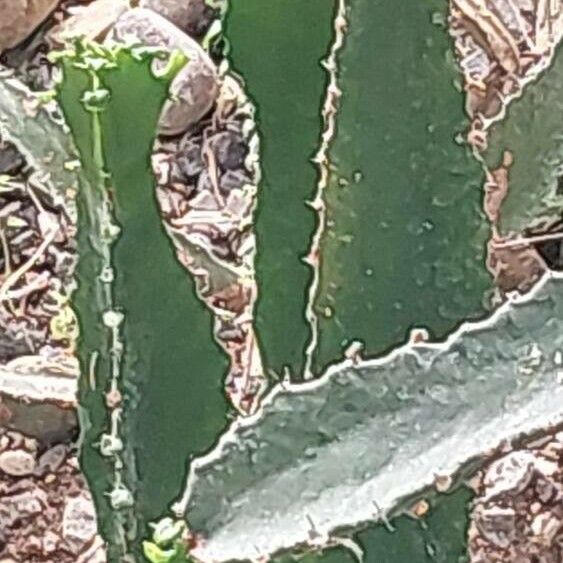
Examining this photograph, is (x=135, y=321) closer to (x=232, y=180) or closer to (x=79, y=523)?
(x=79, y=523)

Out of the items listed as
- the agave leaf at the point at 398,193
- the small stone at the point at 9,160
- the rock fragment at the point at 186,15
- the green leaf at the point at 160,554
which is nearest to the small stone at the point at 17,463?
the small stone at the point at 9,160

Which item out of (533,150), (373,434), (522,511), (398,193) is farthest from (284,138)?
(522,511)

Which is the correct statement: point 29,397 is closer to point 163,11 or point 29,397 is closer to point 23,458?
point 23,458

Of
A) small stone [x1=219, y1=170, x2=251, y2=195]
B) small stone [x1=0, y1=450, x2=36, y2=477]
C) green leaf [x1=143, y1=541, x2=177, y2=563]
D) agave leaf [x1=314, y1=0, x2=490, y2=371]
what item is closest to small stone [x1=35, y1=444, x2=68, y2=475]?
small stone [x1=0, y1=450, x2=36, y2=477]

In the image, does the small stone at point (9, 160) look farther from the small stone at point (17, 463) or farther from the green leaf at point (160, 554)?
the green leaf at point (160, 554)

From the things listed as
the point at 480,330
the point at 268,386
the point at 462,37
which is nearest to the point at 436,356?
the point at 480,330
